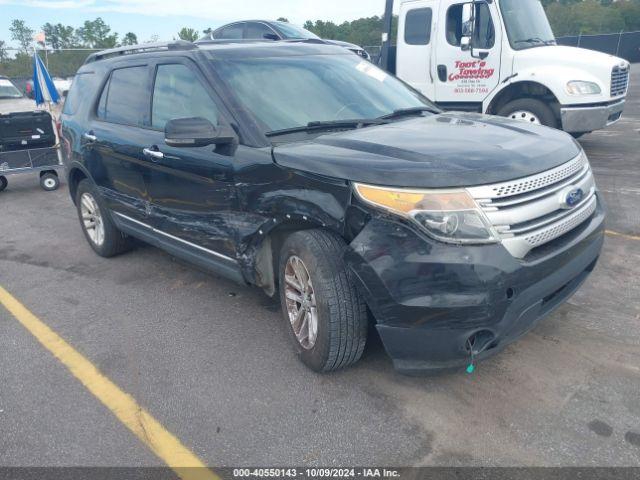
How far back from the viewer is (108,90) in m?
4.87

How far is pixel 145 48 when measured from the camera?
4516 millimetres

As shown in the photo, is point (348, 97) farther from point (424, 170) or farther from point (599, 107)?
point (599, 107)

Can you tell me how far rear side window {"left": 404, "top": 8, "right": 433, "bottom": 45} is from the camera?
895cm

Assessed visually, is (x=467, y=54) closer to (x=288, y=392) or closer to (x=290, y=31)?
(x=290, y=31)

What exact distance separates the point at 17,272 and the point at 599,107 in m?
7.63

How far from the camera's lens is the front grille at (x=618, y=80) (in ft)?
26.0

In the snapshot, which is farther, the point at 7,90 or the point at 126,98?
the point at 7,90

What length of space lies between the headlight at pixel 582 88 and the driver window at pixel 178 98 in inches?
231

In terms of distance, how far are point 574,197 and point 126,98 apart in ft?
11.6

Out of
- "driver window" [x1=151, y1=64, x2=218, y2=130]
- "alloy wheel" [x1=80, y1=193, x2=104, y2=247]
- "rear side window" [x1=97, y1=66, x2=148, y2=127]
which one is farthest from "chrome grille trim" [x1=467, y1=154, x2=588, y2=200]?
"alloy wheel" [x1=80, y1=193, x2=104, y2=247]

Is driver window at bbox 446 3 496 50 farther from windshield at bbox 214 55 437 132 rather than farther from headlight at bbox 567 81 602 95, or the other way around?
windshield at bbox 214 55 437 132

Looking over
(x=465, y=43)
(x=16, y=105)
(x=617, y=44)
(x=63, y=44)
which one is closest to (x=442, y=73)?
(x=465, y=43)

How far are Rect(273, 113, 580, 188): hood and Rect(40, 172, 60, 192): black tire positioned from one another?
290 inches

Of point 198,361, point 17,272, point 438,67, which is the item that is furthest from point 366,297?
point 438,67
